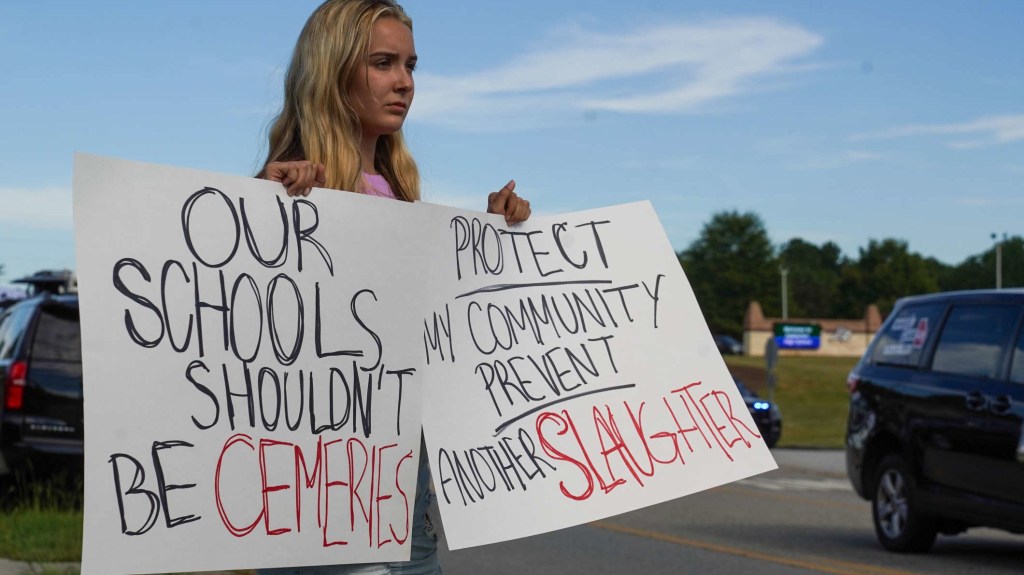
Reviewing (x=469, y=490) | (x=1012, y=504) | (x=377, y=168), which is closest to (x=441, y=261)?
(x=377, y=168)

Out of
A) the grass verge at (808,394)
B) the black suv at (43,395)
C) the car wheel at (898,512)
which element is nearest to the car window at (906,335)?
the car wheel at (898,512)

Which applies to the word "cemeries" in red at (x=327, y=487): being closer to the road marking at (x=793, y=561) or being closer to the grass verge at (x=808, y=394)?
the road marking at (x=793, y=561)

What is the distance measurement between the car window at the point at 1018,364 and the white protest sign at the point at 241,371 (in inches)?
269

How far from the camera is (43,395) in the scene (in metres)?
10.7

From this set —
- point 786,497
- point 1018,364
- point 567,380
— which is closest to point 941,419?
point 1018,364

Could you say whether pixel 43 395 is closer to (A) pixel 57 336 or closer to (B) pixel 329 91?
(A) pixel 57 336

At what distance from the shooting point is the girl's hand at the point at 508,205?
346cm

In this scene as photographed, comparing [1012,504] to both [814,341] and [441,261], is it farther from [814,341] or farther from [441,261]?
[814,341]

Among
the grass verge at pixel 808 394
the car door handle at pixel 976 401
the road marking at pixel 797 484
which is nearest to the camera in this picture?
the car door handle at pixel 976 401

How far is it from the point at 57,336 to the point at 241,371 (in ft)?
27.4

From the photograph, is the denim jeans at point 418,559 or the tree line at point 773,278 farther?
the tree line at point 773,278

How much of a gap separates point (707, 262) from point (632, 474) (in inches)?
5810

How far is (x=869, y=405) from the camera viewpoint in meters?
10.8

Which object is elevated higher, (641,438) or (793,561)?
(641,438)
